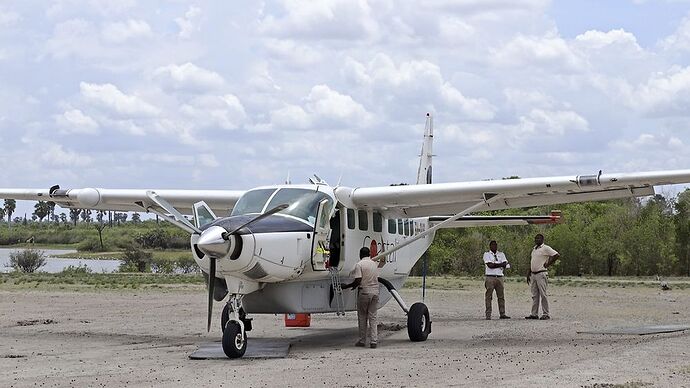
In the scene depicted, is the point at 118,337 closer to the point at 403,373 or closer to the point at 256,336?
the point at 256,336

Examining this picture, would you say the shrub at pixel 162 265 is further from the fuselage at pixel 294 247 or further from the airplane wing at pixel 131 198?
the fuselage at pixel 294 247

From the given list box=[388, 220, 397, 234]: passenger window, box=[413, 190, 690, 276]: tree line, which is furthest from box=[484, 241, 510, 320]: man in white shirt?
box=[413, 190, 690, 276]: tree line

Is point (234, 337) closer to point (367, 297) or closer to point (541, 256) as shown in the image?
point (367, 297)

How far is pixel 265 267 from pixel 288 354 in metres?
1.39

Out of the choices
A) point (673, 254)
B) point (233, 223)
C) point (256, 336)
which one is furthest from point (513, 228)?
point (233, 223)

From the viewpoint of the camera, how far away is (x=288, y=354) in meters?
15.3

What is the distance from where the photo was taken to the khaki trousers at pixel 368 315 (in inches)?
642

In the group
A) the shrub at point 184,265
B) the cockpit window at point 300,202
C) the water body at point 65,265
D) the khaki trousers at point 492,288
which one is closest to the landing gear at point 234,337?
the cockpit window at point 300,202

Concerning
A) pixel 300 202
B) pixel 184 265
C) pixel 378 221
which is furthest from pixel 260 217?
pixel 184 265

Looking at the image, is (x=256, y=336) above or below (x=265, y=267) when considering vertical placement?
below

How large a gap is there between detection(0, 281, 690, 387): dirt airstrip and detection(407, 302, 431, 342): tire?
30 cm

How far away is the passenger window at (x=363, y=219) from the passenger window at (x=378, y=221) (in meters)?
0.40

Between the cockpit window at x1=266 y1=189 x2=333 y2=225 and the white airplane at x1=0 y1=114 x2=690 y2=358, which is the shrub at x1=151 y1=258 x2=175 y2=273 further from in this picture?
the cockpit window at x1=266 y1=189 x2=333 y2=225

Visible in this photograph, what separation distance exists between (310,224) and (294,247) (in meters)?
0.72
